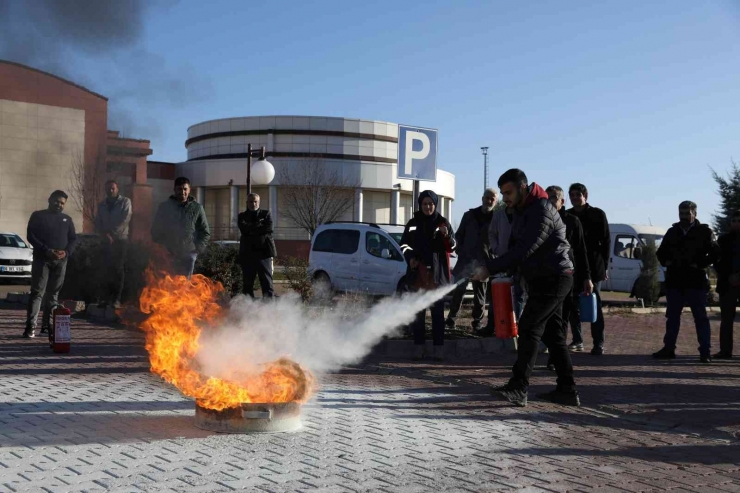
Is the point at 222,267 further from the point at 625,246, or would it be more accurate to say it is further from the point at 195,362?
the point at 625,246

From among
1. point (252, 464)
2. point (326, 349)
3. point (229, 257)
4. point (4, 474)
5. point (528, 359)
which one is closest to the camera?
point (4, 474)

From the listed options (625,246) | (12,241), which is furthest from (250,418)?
(12,241)

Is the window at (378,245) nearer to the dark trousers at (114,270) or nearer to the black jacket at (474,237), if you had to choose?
the black jacket at (474,237)

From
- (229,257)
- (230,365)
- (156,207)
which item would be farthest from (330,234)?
(230,365)

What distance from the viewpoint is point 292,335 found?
25.0 feet

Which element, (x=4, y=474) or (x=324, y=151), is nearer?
(x=4, y=474)

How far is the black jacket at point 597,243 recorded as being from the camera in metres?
10.5

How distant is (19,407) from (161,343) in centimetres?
140

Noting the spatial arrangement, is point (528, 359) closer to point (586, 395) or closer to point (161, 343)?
point (586, 395)

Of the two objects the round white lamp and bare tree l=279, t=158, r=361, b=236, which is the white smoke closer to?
the round white lamp

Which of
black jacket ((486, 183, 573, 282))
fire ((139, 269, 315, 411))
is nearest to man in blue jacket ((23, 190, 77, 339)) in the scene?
fire ((139, 269, 315, 411))

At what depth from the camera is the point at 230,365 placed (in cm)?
636

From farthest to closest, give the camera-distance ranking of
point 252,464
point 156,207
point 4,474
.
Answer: point 156,207
point 252,464
point 4,474

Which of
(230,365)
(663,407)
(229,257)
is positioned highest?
(229,257)
